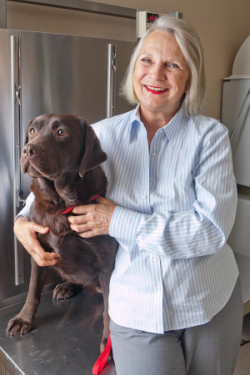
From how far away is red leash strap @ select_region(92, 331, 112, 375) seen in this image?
1365 millimetres

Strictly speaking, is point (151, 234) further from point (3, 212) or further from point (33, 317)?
point (3, 212)

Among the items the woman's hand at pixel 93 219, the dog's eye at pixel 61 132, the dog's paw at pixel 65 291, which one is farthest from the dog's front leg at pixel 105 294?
the dog's eye at pixel 61 132

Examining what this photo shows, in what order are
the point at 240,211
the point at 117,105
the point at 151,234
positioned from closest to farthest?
the point at 151,234 < the point at 117,105 < the point at 240,211

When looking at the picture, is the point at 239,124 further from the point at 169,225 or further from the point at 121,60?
the point at 169,225

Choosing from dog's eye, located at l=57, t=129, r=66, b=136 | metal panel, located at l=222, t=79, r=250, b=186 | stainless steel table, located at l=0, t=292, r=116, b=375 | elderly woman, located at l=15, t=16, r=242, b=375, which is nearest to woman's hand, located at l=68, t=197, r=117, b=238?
elderly woman, located at l=15, t=16, r=242, b=375

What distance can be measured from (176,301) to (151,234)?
251mm

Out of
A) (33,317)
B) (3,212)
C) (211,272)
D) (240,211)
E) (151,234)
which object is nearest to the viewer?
(151,234)

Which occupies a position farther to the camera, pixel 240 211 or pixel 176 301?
pixel 240 211

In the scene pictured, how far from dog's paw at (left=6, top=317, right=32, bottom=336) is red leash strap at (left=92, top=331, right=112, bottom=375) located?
352mm

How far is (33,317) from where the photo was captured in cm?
159

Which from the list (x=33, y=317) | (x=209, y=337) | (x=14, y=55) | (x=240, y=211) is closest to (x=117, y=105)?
(x=14, y=55)

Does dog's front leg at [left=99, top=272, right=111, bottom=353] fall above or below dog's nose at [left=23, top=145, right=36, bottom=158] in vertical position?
below

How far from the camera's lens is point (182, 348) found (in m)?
1.32

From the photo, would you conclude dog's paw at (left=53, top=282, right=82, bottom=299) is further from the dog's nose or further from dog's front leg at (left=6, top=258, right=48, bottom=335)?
the dog's nose
